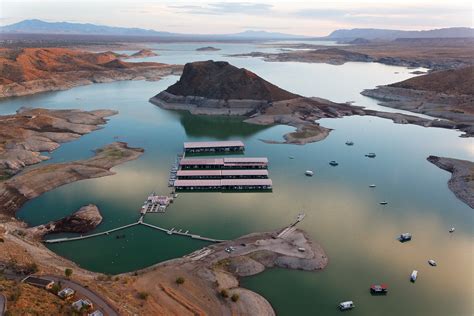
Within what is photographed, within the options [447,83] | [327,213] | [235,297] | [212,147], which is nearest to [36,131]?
[212,147]

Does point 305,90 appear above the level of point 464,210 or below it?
above

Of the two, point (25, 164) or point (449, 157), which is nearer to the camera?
point (25, 164)

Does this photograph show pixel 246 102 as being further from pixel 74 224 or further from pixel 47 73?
pixel 47 73

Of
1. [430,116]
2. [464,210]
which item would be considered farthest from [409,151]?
[430,116]

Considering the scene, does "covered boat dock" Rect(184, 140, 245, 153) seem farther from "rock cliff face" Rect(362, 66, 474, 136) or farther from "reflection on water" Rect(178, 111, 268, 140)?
"rock cliff face" Rect(362, 66, 474, 136)

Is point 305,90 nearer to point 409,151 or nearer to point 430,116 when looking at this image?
point 430,116
